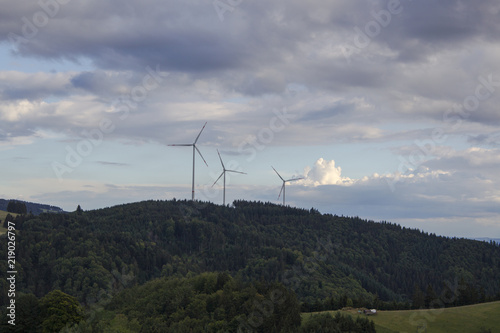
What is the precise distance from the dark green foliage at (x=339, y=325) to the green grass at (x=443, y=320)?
516 cm

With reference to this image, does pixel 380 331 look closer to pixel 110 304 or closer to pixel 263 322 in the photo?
pixel 263 322

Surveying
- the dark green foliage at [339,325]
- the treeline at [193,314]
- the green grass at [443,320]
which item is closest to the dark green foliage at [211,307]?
the treeline at [193,314]

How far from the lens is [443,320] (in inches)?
5630

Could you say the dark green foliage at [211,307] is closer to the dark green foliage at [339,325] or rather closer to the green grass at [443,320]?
the dark green foliage at [339,325]

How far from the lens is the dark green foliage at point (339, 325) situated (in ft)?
431

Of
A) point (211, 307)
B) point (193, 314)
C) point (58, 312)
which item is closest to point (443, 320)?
point (211, 307)

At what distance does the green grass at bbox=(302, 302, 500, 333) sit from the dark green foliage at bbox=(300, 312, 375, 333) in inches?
203

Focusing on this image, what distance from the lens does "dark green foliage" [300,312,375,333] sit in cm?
13141

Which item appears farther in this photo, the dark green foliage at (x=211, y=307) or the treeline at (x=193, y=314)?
the dark green foliage at (x=211, y=307)

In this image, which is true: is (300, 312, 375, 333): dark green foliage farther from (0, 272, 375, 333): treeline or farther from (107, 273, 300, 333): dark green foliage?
(107, 273, 300, 333): dark green foliage

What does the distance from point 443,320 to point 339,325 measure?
32.7 m

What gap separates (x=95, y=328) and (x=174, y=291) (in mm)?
39302

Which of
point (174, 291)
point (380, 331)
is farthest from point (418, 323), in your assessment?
point (174, 291)

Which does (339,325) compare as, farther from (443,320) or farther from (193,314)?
(193,314)
